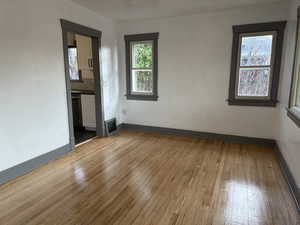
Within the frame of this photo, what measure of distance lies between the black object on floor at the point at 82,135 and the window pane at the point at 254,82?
332cm

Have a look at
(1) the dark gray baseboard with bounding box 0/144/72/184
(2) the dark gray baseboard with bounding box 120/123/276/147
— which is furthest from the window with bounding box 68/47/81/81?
(1) the dark gray baseboard with bounding box 0/144/72/184

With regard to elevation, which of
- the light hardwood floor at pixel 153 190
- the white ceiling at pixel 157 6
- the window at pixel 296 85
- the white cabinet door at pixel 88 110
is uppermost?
the white ceiling at pixel 157 6

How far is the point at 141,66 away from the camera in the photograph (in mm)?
4801

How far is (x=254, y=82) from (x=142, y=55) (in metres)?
2.47

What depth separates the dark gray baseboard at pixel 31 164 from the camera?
264 centimetres

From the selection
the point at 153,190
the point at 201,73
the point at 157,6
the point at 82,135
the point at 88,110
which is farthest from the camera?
the point at 88,110

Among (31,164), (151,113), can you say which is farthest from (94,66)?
(31,164)

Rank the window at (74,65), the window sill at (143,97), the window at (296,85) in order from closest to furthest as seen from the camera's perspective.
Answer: the window at (296,85), the window sill at (143,97), the window at (74,65)

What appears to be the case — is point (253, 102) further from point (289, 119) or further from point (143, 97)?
point (143, 97)

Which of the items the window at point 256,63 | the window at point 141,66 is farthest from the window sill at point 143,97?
the window at point 256,63

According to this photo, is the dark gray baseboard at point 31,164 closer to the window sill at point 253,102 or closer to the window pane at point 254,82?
the window sill at point 253,102

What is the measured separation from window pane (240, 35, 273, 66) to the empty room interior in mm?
18

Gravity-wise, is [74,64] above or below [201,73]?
above

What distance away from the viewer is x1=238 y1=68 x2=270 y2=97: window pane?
12.5 feet
